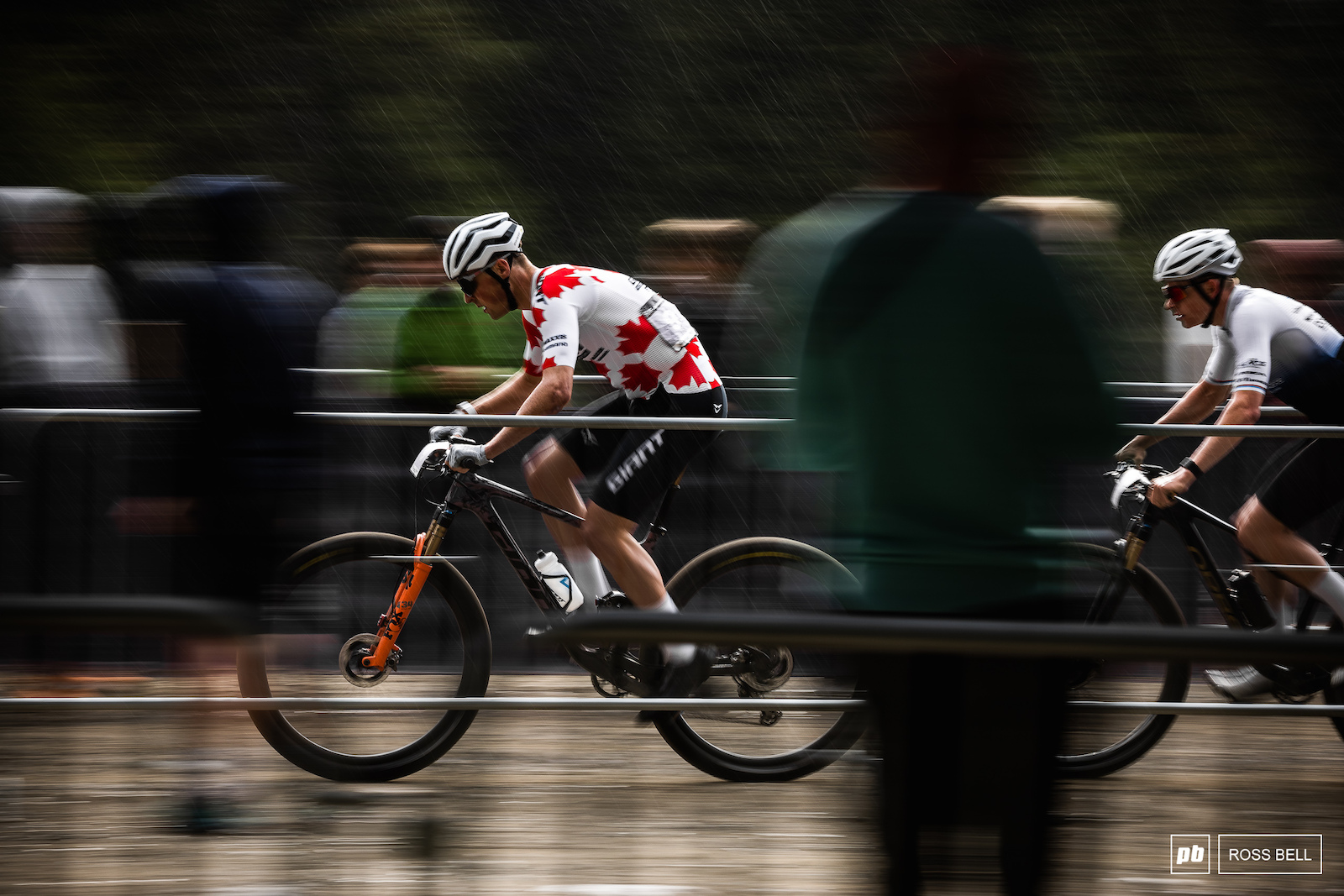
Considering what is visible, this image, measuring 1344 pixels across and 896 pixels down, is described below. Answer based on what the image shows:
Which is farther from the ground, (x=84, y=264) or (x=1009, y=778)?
(x=1009, y=778)

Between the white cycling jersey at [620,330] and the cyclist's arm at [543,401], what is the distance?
106 mm

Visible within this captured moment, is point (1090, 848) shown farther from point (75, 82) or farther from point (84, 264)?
point (75, 82)

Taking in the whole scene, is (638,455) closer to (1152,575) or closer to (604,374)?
(604,374)

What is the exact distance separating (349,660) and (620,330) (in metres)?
1.36

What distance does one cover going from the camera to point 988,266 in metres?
2.43

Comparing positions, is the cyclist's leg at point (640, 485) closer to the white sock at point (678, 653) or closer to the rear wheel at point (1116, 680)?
the rear wheel at point (1116, 680)

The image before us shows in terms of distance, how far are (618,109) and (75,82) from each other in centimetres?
422

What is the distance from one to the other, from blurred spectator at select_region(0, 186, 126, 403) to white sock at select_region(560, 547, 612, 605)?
6.92 feet

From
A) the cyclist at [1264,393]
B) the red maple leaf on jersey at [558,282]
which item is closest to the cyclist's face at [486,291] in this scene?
the red maple leaf on jersey at [558,282]

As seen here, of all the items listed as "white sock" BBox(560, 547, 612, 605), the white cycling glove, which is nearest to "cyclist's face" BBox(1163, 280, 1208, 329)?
"white sock" BBox(560, 547, 612, 605)

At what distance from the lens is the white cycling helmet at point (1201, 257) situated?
516 cm

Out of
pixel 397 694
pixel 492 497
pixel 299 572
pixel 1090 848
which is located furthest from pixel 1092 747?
pixel 299 572

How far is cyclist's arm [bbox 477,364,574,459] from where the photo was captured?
456 cm

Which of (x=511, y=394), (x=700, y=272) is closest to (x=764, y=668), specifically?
(x=511, y=394)
